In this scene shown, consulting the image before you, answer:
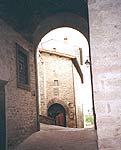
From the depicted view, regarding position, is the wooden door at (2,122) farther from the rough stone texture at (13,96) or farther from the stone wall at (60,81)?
the stone wall at (60,81)

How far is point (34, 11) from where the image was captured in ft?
30.0

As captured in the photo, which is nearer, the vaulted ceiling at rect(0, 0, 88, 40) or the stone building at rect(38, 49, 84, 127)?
the vaulted ceiling at rect(0, 0, 88, 40)

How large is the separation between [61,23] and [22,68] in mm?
2663

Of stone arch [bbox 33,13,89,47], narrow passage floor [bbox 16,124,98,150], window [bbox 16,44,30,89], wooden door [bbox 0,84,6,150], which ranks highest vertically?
stone arch [bbox 33,13,89,47]

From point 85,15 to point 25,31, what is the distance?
2.18m

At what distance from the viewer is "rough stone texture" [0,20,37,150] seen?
23.2 ft

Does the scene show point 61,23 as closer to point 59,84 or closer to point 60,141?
point 60,141

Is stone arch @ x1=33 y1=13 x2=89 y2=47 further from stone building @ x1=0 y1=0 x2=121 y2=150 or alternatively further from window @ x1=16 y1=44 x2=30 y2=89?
→ window @ x1=16 y1=44 x2=30 y2=89

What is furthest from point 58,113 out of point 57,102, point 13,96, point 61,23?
point 13,96

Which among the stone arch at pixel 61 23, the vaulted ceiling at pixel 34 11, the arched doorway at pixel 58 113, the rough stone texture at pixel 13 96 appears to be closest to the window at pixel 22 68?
the rough stone texture at pixel 13 96

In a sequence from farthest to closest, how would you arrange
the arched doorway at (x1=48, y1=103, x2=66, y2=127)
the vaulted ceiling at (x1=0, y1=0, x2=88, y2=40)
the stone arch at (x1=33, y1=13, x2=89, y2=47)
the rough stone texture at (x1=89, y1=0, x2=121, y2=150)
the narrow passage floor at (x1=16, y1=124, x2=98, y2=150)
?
the arched doorway at (x1=48, y1=103, x2=66, y2=127) → the stone arch at (x1=33, y1=13, x2=89, y2=47) → the vaulted ceiling at (x1=0, y1=0, x2=88, y2=40) → the narrow passage floor at (x1=16, y1=124, x2=98, y2=150) → the rough stone texture at (x1=89, y1=0, x2=121, y2=150)

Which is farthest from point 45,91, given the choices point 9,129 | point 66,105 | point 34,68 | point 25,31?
point 9,129

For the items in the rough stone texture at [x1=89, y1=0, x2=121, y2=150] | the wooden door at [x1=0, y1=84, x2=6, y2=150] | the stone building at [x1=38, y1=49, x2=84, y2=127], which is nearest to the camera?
the rough stone texture at [x1=89, y1=0, x2=121, y2=150]

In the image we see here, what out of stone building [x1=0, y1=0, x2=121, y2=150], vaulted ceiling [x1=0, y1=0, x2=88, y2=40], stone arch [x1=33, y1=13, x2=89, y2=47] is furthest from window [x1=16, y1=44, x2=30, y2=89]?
stone arch [x1=33, y1=13, x2=89, y2=47]
